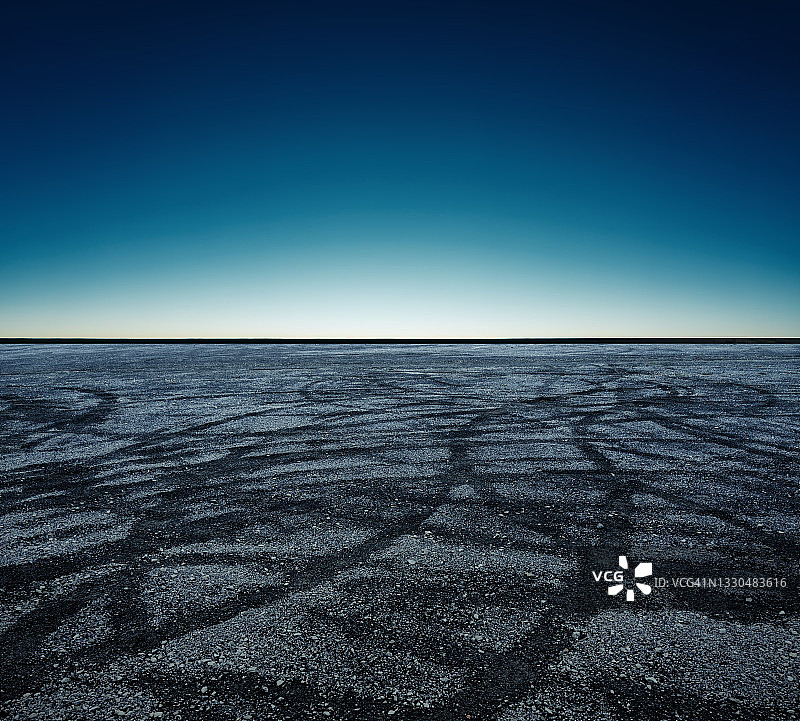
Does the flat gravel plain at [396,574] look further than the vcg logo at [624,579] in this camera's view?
No

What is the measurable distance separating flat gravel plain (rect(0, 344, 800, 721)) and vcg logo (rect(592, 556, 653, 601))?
0.12 ft

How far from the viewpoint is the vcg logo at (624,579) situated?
8.38ft

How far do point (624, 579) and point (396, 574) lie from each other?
120 cm

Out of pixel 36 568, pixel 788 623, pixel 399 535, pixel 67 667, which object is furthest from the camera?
pixel 399 535

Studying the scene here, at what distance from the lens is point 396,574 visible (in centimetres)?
271

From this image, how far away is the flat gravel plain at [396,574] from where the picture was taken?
1852mm

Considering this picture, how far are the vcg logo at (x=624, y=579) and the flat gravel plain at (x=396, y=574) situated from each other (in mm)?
36

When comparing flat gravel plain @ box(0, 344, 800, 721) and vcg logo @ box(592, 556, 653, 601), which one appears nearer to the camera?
flat gravel plain @ box(0, 344, 800, 721)

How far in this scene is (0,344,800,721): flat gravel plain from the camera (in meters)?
1.85

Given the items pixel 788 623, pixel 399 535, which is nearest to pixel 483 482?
Answer: pixel 399 535

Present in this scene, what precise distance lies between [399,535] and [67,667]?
180 cm

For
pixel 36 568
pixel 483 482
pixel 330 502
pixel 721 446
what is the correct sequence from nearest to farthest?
1. pixel 36 568
2. pixel 330 502
3. pixel 483 482
4. pixel 721 446

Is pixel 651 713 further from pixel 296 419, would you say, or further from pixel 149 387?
pixel 149 387

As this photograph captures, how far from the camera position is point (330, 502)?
12.6 ft
